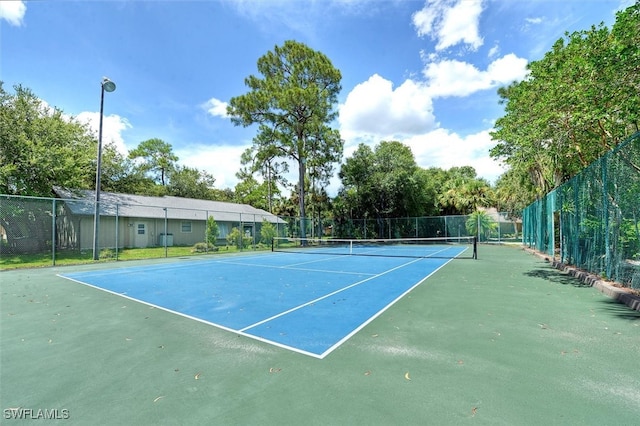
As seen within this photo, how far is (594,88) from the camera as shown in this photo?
20.8ft

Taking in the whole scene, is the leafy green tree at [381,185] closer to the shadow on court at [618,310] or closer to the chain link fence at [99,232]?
the chain link fence at [99,232]

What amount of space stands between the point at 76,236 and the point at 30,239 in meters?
3.58

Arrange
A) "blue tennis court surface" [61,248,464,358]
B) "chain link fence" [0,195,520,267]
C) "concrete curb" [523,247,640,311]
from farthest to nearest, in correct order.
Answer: "chain link fence" [0,195,520,267], "concrete curb" [523,247,640,311], "blue tennis court surface" [61,248,464,358]

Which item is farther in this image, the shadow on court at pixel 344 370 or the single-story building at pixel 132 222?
the single-story building at pixel 132 222

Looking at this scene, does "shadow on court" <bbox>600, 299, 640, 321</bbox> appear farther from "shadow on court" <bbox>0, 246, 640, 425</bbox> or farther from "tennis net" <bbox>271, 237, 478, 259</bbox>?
"tennis net" <bbox>271, 237, 478, 259</bbox>

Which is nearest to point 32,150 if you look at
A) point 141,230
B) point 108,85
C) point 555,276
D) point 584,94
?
point 141,230

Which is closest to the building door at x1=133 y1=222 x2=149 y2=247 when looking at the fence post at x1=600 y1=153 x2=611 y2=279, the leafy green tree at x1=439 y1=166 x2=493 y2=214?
the fence post at x1=600 y1=153 x2=611 y2=279

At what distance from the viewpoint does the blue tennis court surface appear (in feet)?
14.4

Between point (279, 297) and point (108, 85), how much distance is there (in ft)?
42.9

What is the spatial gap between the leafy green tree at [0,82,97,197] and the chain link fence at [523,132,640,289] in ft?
79.8

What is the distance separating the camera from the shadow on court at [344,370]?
2.40m

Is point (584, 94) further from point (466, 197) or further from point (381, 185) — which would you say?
point (466, 197)

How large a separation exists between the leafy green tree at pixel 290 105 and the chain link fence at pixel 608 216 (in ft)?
64.9

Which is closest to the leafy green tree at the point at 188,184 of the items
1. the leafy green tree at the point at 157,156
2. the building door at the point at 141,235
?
the leafy green tree at the point at 157,156
